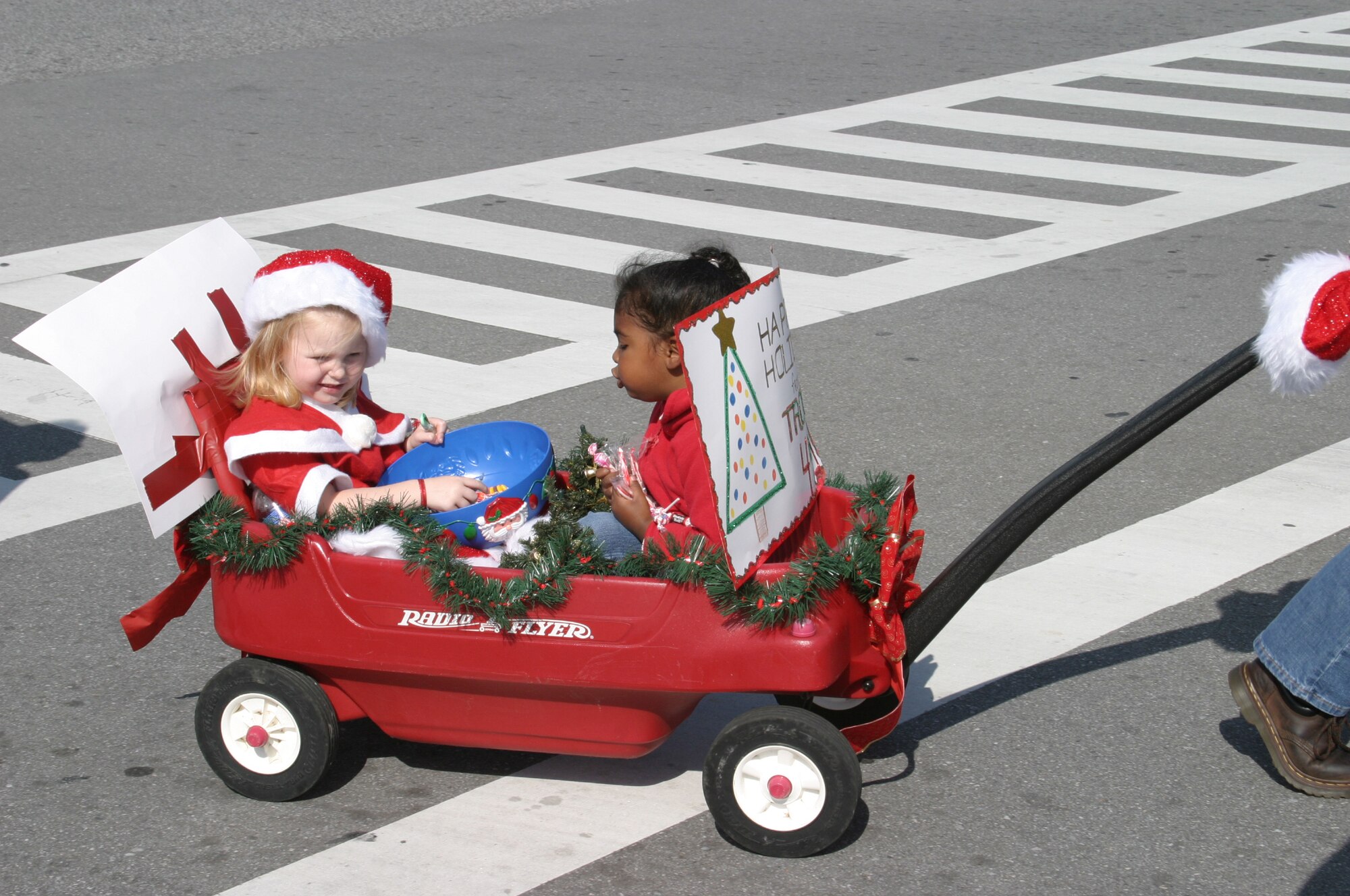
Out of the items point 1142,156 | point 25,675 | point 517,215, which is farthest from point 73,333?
point 1142,156

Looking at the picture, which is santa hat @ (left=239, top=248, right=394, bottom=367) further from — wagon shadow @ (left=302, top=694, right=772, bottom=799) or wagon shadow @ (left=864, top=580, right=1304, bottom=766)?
wagon shadow @ (left=864, top=580, right=1304, bottom=766)

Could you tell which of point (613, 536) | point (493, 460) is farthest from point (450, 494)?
point (613, 536)

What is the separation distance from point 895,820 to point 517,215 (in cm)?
566

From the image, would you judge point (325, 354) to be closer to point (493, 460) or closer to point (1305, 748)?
point (493, 460)

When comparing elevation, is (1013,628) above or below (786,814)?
above

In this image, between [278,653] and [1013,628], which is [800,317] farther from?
[278,653]

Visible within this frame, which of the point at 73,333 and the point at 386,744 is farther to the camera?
the point at 386,744

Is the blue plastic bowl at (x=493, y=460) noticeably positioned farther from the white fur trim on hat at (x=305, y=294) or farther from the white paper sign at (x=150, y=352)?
the white paper sign at (x=150, y=352)

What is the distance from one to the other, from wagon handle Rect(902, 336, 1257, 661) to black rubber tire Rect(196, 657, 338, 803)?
120cm

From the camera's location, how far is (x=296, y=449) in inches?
123

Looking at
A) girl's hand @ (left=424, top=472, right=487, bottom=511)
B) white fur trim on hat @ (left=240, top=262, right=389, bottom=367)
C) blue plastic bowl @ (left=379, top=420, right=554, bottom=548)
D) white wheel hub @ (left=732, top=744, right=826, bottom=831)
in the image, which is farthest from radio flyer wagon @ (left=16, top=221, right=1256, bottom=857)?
blue plastic bowl @ (left=379, top=420, right=554, bottom=548)

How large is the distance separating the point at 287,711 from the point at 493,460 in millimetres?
726

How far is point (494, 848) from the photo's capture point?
2.97 metres

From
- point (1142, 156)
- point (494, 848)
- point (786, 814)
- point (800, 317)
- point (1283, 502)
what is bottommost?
point (494, 848)
